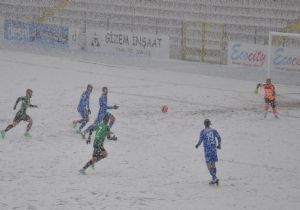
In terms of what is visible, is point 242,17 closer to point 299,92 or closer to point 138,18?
point 138,18

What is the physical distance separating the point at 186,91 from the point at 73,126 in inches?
389

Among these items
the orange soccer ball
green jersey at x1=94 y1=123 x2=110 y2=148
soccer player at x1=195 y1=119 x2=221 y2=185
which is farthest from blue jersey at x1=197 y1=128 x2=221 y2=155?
the orange soccer ball

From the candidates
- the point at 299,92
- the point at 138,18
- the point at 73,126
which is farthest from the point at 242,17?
the point at 73,126

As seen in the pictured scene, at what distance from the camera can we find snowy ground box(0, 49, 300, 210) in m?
16.2

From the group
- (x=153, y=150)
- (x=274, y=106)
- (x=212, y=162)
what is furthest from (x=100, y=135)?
(x=274, y=106)

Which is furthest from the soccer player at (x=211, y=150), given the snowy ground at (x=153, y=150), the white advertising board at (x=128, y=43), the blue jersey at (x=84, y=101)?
the white advertising board at (x=128, y=43)

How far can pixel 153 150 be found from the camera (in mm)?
21094

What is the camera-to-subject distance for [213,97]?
3116 cm

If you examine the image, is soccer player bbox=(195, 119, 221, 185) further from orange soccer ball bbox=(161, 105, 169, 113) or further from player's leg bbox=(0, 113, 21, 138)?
orange soccer ball bbox=(161, 105, 169, 113)

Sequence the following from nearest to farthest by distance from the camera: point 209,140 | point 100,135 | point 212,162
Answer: point 212,162, point 209,140, point 100,135

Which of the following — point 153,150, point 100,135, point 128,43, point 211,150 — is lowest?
point 153,150

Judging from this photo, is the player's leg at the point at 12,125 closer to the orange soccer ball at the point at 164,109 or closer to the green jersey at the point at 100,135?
the green jersey at the point at 100,135

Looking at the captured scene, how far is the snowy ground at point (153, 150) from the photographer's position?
16.2 metres

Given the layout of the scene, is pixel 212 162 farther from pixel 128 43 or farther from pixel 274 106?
pixel 128 43
